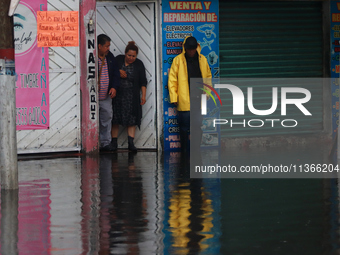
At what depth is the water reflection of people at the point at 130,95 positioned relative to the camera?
1302 centimetres

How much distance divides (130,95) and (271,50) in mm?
3058

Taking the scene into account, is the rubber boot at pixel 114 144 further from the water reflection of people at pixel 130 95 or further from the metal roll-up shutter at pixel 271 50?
the metal roll-up shutter at pixel 271 50

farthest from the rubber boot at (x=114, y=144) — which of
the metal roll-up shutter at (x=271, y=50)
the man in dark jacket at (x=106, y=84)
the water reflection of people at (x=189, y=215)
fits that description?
the water reflection of people at (x=189, y=215)

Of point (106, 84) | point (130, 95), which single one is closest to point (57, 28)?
point (106, 84)

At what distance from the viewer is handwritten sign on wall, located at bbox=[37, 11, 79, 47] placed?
12328 mm

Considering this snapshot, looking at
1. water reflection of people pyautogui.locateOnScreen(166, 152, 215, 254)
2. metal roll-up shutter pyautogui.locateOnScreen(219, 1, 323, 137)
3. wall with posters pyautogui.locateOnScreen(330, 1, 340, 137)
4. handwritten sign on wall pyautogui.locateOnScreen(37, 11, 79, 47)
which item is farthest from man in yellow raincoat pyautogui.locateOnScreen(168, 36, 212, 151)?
water reflection of people pyautogui.locateOnScreen(166, 152, 215, 254)

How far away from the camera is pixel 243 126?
13977 millimetres

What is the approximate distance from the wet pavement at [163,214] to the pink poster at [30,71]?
205 cm

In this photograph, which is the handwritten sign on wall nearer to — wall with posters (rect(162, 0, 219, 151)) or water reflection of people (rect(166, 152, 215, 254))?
wall with posters (rect(162, 0, 219, 151))

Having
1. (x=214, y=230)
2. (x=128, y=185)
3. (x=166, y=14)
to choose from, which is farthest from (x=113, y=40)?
(x=214, y=230)

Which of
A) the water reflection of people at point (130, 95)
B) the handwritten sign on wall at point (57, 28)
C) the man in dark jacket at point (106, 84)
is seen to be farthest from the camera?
the water reflection of people at point (130, 95)

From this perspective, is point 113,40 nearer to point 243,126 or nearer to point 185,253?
point 243,126

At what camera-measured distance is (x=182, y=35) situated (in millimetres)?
13133

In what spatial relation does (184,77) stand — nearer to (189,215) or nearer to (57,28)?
(57,28)
